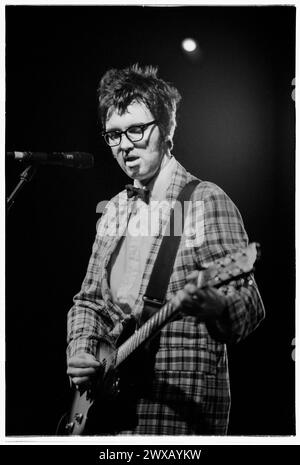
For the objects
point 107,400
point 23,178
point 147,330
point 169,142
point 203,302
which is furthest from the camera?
point 169,142

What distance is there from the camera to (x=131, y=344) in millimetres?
1859

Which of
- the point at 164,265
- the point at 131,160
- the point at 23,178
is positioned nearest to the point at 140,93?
the point at 131,160

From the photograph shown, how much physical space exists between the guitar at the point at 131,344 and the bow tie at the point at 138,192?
55cm

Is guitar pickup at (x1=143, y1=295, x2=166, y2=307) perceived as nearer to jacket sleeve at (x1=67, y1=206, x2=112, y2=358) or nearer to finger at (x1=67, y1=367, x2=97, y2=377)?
jacket sleeve at (x1=67, y1=206, x2=112, y2=358)

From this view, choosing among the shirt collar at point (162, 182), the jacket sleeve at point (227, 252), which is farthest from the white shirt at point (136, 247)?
the jacket sleeve at point (227, 252)

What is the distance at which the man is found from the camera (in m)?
1.84

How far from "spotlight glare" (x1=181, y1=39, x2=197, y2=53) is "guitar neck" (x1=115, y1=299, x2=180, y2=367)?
115cm

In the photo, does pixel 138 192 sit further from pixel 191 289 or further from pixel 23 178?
pixel 191 289

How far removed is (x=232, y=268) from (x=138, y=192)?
25.3 inches

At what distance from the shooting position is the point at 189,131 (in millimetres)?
2191

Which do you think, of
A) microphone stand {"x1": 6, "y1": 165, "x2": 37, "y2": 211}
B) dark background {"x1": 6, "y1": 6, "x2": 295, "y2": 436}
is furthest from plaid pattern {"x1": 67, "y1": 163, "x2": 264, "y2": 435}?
microphone stand {"x1": 6, "y1": 165, "x2": 37, "y2": 211}

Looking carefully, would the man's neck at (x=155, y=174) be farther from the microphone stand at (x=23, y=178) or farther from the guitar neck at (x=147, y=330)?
the guitar neck at (x=147, y=330)

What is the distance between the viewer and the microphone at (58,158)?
2035mm

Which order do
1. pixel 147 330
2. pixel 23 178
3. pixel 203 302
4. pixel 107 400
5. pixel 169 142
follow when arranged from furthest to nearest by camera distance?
pixel 169 142, pixel 23 178, pixel 107 400, pixel 147 330, pixel 203 302
